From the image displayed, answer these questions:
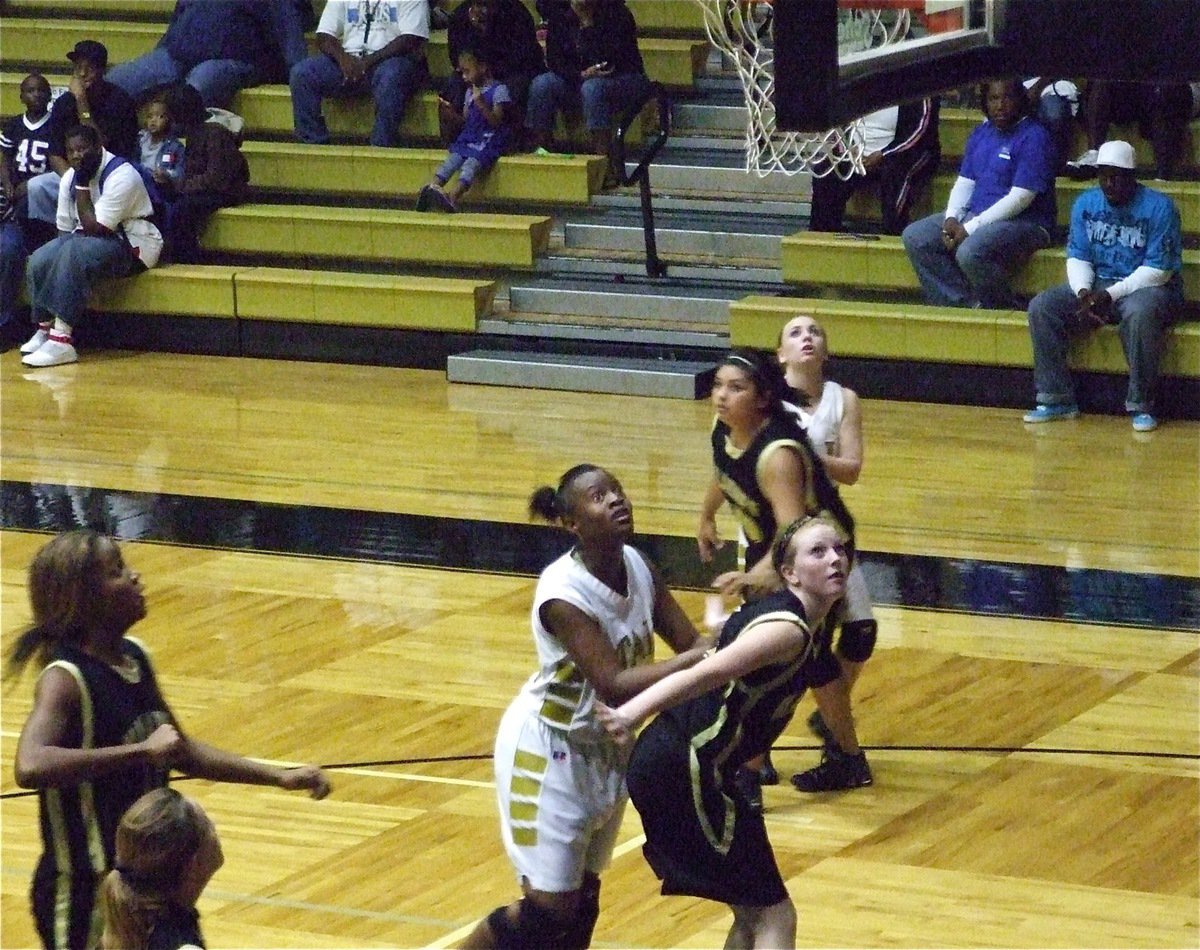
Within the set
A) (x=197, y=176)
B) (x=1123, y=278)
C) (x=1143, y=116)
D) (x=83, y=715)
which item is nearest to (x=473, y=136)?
(x=197, y=176)

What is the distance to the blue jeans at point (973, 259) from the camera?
37.1 ft

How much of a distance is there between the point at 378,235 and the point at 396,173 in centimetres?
58

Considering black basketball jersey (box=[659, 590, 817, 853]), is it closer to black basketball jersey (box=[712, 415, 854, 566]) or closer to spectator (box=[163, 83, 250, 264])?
black basketball jersey (box=[712, 415, 854, 566])

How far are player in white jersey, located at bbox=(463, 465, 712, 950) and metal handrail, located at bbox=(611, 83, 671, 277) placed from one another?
7996 mm

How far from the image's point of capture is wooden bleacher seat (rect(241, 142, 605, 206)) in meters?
13.3

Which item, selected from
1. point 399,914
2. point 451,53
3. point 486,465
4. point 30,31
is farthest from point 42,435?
point 399,914

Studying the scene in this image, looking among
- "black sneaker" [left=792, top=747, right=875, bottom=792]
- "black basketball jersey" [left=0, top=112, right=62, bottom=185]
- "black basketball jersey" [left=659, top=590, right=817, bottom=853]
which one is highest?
"black basketball jersey" [left=0, top=112, right=62, bottom=185]

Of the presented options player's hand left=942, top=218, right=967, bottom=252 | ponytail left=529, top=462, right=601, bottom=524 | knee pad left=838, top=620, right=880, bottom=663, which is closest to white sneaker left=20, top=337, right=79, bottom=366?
player's hand left=942, top=218, right=967, bottom=252

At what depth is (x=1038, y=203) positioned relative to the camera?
1143cm

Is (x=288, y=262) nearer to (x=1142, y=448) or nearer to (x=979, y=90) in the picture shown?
(x=979, y=90)

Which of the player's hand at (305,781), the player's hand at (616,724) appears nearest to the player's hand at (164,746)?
the player's hand at (305,781)

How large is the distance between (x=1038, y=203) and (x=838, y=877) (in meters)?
6.69

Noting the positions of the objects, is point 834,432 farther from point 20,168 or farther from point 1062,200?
point 20,168

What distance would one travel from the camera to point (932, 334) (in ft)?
37.6
